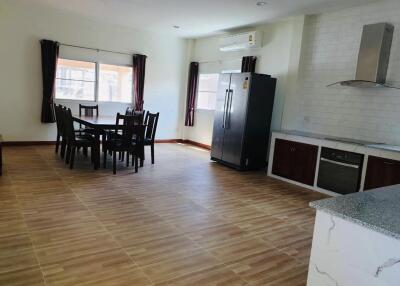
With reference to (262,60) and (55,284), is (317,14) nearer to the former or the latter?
(262,60)

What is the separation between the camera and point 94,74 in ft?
23.0

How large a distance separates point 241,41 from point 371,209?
5.35m

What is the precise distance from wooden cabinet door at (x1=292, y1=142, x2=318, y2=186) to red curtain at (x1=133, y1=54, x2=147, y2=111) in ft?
13.4

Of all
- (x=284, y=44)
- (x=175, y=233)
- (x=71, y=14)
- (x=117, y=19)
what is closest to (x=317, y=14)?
(x=284, y=44)

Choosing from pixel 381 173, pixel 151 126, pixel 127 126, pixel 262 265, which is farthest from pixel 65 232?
pixel 381 173

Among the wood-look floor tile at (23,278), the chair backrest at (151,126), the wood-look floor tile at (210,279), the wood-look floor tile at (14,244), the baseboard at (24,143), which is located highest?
the chair backrest at (151,126)

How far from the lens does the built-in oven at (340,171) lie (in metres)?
4.18

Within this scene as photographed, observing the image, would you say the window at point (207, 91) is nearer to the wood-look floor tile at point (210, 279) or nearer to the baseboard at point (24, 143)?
the baseboard at point (24, 143)

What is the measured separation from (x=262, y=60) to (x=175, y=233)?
14.2 ft

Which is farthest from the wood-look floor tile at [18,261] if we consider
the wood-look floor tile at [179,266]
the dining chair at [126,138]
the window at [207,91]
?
the window at [207,91]

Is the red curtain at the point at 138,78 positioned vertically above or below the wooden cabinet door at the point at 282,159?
above

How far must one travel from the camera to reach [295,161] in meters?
5.01

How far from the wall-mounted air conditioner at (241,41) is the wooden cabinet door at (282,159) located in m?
2.07

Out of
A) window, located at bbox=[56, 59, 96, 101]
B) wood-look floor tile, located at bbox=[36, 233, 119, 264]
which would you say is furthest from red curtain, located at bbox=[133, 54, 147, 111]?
wood-look floor tile, located at bbox=[36, 233, 119, 264]
